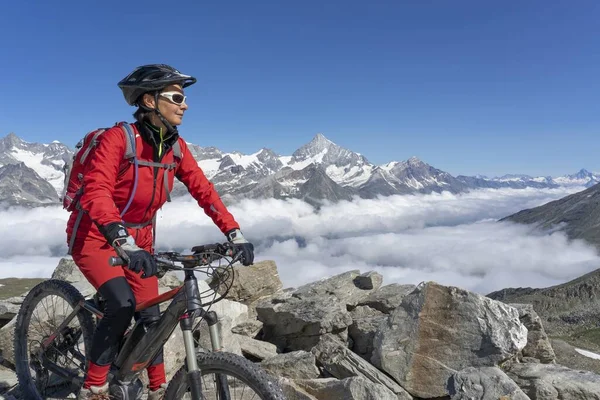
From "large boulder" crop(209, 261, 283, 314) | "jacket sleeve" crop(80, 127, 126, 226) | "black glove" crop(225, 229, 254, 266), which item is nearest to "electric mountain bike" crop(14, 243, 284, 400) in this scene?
"black glove" crop(225, 229, 254, 266)

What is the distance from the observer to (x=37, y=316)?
8.30m

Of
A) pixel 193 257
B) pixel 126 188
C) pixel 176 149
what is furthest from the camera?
pixel 176 149

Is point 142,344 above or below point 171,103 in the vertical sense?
below

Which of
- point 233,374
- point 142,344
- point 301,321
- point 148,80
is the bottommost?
point 301,321

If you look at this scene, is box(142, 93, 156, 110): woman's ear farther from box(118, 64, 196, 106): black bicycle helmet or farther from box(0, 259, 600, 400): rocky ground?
box(0, 259, 600, 400): rocky ground

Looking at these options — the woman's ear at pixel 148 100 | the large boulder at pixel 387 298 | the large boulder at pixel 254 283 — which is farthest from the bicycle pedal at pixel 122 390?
the large boulder at pixel 387 298

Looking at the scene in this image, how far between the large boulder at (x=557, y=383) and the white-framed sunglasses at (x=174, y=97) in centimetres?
955

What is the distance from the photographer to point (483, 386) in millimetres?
8477

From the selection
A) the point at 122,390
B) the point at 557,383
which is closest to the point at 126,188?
the point at 122,390

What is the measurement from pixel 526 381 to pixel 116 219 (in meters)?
9.75

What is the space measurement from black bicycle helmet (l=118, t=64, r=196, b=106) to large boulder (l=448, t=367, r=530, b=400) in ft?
25.1

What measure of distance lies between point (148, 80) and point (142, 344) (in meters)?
3.70

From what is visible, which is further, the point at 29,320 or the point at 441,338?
the point at 441,338

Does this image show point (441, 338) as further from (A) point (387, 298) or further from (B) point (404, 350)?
(A) point (387, 298)
